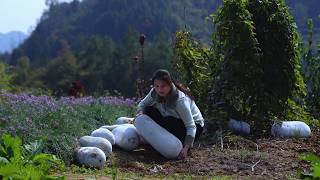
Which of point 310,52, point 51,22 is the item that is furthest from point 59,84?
→ point 51,22

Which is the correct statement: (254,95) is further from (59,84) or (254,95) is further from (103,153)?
(59,84)

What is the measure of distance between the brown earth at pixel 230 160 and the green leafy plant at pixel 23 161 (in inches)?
34.3

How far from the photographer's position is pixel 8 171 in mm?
3676

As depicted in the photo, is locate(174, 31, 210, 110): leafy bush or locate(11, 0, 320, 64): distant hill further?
locate(11, 0, 320, 64): distant hill

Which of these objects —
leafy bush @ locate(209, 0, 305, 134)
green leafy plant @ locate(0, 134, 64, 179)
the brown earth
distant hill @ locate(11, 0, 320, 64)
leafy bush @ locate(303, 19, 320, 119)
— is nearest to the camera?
green leafy plant @ locate(0, 134, 64, 179)

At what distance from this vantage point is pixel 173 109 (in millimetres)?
5910

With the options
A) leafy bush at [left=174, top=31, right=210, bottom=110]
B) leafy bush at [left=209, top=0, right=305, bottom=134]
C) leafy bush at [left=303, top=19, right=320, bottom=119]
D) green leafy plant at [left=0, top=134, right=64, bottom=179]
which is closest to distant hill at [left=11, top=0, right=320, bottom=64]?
leafy bush at [left=303, top=19, right=320, bottom=119]

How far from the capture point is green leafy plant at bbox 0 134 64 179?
369 cm

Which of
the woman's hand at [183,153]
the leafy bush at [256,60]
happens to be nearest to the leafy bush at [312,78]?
the leafy bush at [256,60]

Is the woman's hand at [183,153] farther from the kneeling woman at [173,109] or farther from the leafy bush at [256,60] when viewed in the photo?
the leafy bush at [256,60]

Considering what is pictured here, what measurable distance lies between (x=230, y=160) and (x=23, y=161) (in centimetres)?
205

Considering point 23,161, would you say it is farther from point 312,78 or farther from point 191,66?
point 312,78

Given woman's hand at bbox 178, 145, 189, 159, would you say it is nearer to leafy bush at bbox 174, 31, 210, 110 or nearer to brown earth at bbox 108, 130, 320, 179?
brown earth at bbox 108, 130, 320, 179

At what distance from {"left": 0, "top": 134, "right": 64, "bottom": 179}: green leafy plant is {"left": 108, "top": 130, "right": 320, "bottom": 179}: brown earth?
0.87 m
